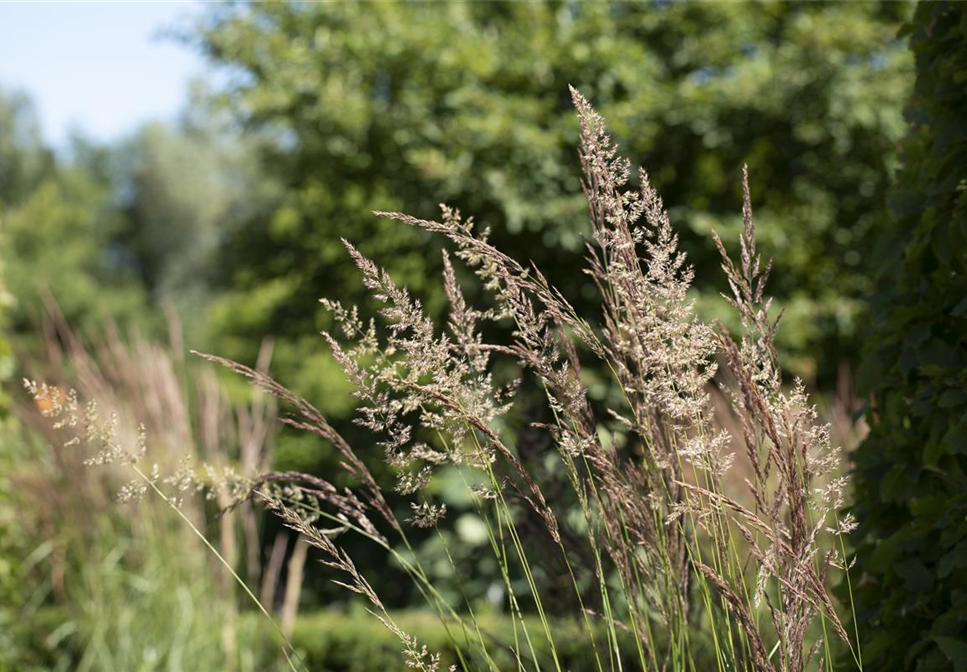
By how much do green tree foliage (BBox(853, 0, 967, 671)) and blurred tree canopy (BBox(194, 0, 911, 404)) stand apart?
4.11 meters

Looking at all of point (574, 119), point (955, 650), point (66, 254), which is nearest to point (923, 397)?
point (955, 650)

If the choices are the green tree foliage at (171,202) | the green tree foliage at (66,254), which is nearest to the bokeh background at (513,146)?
the green tree foliage at (66,254)

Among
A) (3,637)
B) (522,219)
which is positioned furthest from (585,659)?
(522,219)

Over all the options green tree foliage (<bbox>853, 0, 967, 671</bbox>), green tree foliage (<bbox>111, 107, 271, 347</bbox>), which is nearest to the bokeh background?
green tree foliage (<bbox>853, 0, 967, 671</bbox>)

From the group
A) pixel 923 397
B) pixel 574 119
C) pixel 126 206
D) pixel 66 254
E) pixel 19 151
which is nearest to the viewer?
pixel 923 397

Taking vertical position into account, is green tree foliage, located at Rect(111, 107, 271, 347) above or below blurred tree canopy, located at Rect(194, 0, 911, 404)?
below

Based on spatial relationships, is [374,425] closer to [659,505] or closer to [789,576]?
[659,505]

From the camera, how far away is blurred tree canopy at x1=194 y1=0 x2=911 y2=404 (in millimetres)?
6395

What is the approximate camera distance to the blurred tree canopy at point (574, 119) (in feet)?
21.0

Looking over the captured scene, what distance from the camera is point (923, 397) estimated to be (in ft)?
5.76

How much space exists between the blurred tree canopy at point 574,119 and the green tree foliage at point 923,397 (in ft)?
13.5

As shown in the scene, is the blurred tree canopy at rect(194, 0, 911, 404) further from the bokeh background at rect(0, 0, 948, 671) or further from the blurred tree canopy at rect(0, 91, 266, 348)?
the blurred tree canopy at rect(0, 91, 266, 348)

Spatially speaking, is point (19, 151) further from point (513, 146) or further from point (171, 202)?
point (513, 146)

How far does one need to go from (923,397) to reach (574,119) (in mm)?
4461
